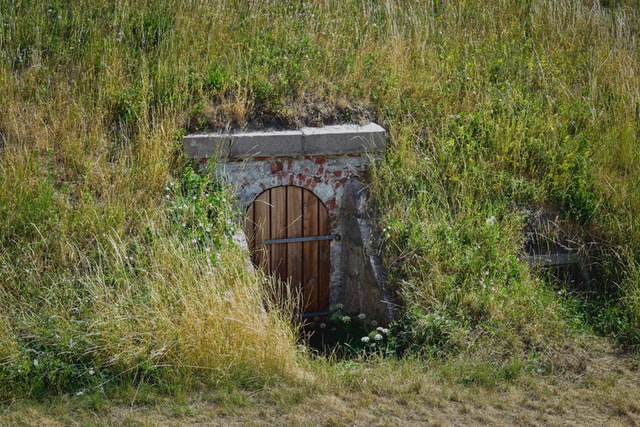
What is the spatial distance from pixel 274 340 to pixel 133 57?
13.9ft

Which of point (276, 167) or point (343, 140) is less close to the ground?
point (343, 140)

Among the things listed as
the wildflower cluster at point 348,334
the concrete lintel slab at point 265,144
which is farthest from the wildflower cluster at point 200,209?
the wildflower cluster at point 348,334

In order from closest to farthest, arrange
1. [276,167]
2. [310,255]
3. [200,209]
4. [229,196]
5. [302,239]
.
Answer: [200,209]
[229,196]
[276,167]
[302,239]
[310,255]

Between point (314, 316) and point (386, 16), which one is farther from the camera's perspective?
point (386, 16)

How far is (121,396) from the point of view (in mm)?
5738

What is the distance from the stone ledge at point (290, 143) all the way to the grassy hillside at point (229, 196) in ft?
0.78

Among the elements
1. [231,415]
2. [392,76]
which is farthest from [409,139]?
[231,415]

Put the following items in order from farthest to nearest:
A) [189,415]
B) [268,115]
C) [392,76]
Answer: [392,76]
[268,115]
[189,415]

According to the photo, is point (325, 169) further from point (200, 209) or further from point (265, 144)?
point (200, 209)

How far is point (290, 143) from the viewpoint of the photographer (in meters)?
8.06

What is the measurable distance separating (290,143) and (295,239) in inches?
42.5

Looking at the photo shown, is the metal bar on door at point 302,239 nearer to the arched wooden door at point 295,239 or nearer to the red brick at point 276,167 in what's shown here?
the arched wooden door at point 295,239

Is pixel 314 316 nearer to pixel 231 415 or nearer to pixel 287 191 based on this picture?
pixel 287 191

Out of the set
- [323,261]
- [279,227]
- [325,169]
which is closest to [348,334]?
[323,261]
